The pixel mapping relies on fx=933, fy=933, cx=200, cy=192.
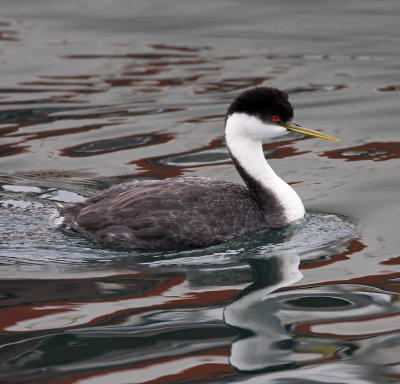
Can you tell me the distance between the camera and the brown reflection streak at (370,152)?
1087cm

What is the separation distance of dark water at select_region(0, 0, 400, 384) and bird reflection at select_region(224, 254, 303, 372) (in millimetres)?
18

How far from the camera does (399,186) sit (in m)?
9.79

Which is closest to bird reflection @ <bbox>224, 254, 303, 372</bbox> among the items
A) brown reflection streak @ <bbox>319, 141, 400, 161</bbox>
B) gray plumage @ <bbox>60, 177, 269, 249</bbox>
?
gray plumage @ <bbox>60, 177, 269, 249</bbox>

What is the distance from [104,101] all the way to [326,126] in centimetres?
349

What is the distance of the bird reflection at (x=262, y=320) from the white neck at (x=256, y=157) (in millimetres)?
788

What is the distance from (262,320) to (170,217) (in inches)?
72.9

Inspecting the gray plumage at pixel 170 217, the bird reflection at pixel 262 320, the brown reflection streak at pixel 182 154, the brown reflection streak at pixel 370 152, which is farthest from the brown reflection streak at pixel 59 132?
the bird reflection at pixel 262 320

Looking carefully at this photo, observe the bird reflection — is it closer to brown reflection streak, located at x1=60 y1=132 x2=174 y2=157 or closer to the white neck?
the white neck

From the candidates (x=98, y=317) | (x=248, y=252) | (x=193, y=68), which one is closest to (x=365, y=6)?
(x=193, y=68)

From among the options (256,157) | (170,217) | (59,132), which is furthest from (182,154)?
(170,217)

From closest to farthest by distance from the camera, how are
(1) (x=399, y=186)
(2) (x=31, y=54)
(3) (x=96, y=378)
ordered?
(3) (x=96, y=378)
(1) (x=399, y=186)
(2) (x=31, y=54)

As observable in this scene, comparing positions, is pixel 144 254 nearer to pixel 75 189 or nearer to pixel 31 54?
pixel 75 189

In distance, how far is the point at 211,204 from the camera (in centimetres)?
824

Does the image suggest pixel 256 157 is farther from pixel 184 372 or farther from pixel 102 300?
pixel 184 372
